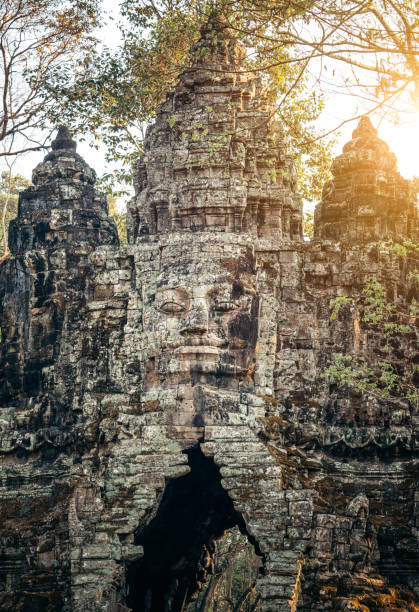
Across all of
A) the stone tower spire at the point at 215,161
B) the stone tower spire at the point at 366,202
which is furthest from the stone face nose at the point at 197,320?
the stone tower spire at the point at 366,202

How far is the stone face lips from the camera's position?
49.1 feet

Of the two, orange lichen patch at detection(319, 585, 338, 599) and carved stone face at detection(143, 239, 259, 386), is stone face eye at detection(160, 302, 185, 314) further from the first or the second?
orange lichen patch at detection(319, 585, 338, 599)

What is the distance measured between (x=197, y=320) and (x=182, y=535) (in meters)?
4.25

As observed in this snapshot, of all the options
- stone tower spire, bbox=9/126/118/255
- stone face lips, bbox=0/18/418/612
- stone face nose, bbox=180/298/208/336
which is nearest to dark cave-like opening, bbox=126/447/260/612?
stone face lips, bbox=0/18/418/612

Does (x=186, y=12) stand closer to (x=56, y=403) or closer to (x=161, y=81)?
(x=161, y=81)

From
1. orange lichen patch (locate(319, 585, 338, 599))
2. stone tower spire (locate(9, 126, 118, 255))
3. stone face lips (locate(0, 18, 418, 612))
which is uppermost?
stone tower spire (locate(9, 126, 118, 255))

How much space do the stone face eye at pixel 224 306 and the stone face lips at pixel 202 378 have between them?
0.06 metres

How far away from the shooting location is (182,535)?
1836 centimetres

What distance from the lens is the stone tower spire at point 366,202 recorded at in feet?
61.4

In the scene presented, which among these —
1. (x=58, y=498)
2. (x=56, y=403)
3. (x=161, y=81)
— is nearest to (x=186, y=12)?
(x=161, y=81)

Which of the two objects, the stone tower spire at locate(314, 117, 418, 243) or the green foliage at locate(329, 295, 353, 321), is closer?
the green foliage at locate(329, 295, 353, 321)

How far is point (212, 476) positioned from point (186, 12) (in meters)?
10.6

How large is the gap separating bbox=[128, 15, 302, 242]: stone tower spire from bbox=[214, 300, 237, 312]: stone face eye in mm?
1511

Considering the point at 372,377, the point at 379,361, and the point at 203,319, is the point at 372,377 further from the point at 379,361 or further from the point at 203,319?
the point at 203,319
